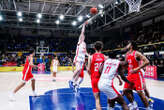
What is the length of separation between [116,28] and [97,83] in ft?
52.5

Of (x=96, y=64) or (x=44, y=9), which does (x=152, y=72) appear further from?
(x=44, y=9)

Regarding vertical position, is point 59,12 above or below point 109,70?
above

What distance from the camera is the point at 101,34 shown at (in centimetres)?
2047

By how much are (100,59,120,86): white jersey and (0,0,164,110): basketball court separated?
2019 millimetres

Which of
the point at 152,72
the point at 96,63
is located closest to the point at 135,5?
the point at 152,72

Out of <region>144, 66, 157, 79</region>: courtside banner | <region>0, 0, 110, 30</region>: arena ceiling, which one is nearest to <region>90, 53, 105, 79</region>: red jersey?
<region>144, 66, 157, 79</region>: courtside banner

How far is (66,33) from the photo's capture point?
837 inches

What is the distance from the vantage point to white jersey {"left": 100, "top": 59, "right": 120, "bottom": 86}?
2.55 m

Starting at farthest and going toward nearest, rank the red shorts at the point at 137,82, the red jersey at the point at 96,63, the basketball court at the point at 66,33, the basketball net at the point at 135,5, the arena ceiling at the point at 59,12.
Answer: the arena ceiling at the point at 59,12
the basketball court at the point at 66,33
the basketball net at the point at 135,5
the red shorts at the point at 137,82
the red jersey at the point at 96,63

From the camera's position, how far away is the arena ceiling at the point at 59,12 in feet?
42.4

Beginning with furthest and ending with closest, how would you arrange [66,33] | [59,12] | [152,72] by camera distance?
[66,33], [59,12], [152,72]

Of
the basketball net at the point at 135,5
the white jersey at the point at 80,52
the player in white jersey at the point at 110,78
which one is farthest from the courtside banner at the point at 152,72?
the player in white jersey at the point at 110,78

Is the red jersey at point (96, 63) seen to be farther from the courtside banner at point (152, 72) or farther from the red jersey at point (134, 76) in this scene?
the courtside banner at point (152, 72)

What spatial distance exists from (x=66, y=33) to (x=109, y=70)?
62.8 feet
